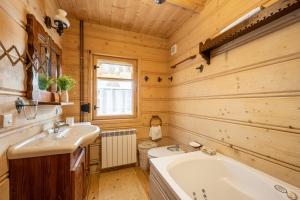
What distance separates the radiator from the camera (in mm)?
2375

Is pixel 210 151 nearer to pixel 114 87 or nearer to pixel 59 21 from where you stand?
pixel 114 87

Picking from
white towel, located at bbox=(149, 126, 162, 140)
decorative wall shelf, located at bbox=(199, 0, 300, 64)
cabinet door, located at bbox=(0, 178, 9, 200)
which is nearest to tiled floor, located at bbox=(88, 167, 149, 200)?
white towel, located at bbox=(149, 126, 162, 140)

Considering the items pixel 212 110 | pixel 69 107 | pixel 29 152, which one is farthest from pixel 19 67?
pixel 212 110

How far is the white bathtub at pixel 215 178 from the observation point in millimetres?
1135

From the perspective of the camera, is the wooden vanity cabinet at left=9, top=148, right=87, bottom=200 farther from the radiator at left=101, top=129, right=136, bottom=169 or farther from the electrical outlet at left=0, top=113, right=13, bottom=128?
the radiator at left=101, top=129, right=136, bottom=169

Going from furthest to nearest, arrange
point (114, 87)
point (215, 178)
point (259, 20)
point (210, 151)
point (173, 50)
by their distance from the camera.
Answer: point (173, 50), point (114, 87), point (210, 151), point (215, 178), point (259, 20)

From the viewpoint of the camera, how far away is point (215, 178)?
1.48m


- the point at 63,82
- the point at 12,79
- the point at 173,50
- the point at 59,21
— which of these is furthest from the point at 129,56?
the point at 12,79

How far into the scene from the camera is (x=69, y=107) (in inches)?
90.8

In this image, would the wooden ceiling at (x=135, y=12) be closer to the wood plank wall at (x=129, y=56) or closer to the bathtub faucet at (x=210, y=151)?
the wood plank wall at (x=129, y=56)

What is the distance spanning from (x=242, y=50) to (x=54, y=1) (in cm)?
249

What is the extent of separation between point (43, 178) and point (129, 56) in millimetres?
2221

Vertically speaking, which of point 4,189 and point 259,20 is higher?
point 259,20

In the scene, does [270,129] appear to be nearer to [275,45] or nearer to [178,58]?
[275,45]
